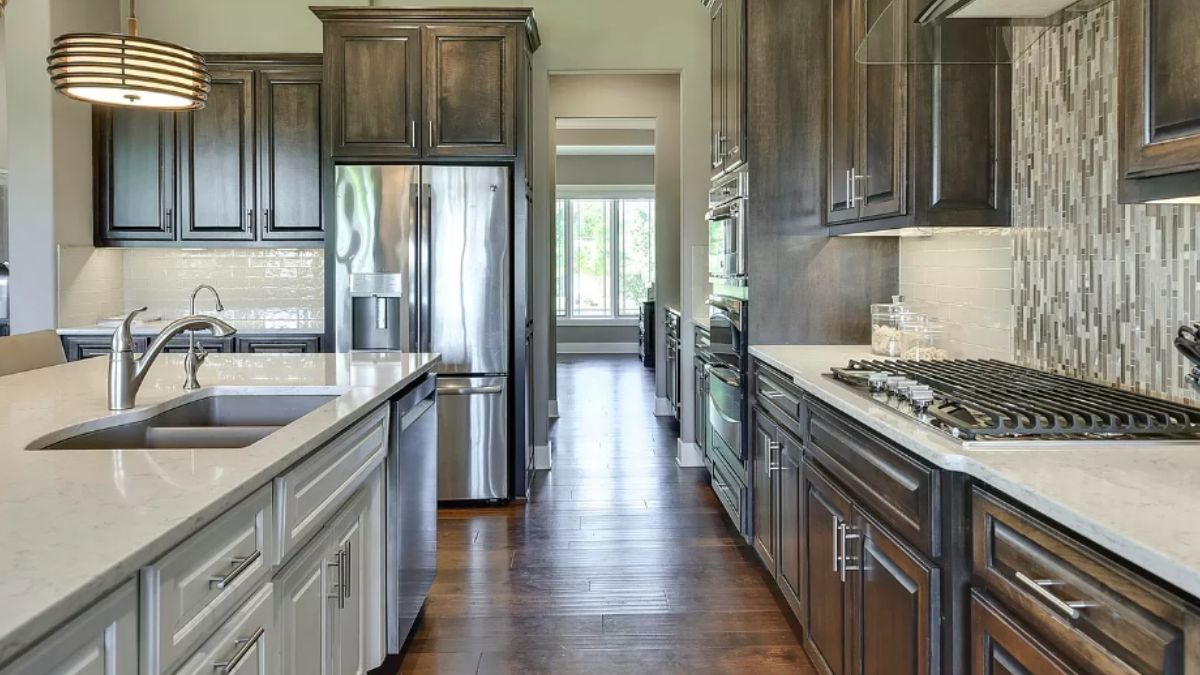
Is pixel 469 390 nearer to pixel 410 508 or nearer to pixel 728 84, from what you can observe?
pixel 410 508

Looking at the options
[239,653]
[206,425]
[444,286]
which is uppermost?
[444,286]

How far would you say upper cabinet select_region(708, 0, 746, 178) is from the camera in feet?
12.4

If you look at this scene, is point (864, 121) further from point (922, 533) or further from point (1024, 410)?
point (922, 533)

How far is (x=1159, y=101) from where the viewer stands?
143cm

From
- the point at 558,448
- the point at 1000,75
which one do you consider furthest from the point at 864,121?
the point at 558,448

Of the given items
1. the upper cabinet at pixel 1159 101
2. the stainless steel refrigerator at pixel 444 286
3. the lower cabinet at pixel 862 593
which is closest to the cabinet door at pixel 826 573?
the lower cabinet at pixel 862 593

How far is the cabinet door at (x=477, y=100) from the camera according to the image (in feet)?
15.0

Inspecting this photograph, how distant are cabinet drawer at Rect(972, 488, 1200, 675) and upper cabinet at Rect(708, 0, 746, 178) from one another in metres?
2.56

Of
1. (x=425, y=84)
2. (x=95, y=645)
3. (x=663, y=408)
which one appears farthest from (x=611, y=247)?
(x=95, y=645)

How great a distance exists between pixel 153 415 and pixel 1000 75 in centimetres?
263

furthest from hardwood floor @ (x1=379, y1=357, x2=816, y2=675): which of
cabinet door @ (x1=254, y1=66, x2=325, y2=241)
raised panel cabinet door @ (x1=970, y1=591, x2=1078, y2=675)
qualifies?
cabinet door @ (x1=254, y1=66, x2=325, y2=241)

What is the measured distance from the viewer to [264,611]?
156 cm

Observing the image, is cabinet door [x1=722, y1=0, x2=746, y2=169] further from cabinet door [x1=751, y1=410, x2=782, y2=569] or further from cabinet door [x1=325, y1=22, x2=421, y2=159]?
cabinet door [x1=325, y1=22, x2=421, y2=159]

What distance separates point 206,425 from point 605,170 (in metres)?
10.5
